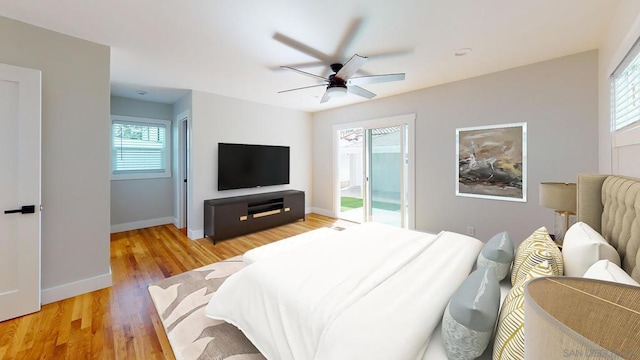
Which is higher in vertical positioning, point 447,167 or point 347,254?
point 447,167

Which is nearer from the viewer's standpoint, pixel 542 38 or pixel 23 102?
pixel 23 102

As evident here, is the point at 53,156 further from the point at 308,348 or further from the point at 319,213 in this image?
the point at 319,213

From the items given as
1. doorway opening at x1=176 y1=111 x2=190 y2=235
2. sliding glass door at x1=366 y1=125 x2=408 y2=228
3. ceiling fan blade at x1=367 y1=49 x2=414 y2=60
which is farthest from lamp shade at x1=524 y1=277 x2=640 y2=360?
doorway opening at x1=176 y1=111 x2=190 y2=235

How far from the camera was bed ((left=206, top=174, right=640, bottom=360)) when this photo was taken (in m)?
1.05

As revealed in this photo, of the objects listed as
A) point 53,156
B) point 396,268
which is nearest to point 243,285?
point 396,268

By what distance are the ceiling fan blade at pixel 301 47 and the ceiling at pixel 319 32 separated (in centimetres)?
2

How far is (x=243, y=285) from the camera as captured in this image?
1.63 metres

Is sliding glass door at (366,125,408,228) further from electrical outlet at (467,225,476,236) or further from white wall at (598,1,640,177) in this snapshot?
white wall at (598,1,640,177)

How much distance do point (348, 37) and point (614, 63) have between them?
7.13 ft

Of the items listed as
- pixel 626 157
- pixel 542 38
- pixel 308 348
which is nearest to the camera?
pixel 308 348

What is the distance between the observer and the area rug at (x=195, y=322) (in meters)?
1.66

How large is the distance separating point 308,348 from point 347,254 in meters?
0.75

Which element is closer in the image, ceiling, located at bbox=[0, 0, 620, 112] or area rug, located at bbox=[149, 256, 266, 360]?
area rug, located at bbox=[149, 256, 266, 360]

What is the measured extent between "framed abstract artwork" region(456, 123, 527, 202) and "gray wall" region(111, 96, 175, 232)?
5500 mm
